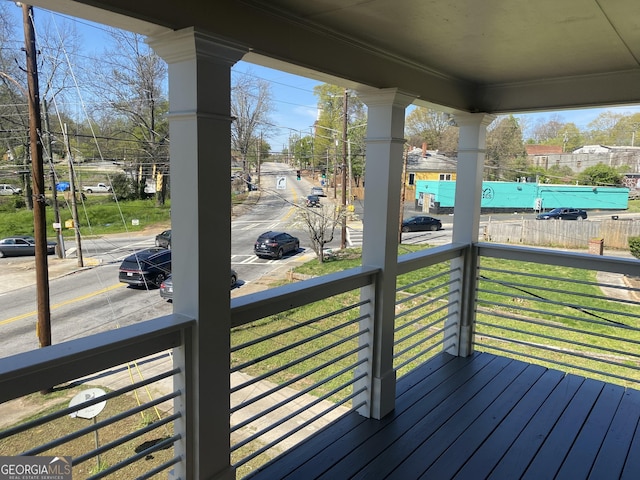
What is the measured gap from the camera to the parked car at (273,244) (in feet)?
34.7

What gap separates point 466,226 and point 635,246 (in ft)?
31.8

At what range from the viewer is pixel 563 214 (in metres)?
11.8

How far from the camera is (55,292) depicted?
7086 mm

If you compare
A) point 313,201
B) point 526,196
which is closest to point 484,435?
point 313,201

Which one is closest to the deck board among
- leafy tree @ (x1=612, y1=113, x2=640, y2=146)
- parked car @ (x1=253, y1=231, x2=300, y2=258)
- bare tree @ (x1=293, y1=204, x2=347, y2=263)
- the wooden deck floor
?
the wooden deck floor

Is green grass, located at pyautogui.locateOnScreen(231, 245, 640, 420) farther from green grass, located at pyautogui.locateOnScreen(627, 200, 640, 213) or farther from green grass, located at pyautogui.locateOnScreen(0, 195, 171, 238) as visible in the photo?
green grass, located at pyautogui.locateOnScreen(0, 195, 171, 238)

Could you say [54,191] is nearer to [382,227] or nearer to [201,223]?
[382,227]

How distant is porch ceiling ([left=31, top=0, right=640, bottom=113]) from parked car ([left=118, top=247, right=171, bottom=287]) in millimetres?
5561

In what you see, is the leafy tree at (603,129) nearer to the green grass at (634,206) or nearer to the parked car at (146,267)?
the green grass at (634,206)

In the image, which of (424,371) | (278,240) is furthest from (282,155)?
(424,371)

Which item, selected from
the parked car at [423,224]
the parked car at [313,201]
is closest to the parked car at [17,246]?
the parked car at [313,201]

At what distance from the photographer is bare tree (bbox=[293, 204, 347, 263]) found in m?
11.7

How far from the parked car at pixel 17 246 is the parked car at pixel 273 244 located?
4802 mm

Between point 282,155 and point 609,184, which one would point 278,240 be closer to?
point 282,155
